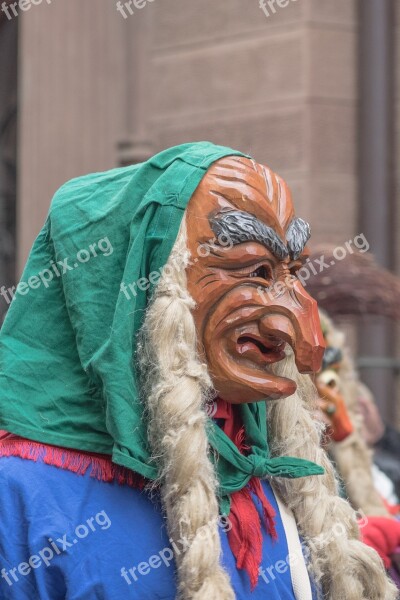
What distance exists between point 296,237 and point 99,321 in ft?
1.32

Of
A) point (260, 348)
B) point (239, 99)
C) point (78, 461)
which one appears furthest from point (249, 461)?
point (239, 99)

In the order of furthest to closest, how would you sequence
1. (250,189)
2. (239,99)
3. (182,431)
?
(239,99), (250,189), (182,431)

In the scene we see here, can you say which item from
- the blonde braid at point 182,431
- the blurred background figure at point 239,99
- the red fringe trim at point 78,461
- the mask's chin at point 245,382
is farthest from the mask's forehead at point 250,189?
the blurred background figure at point 239,99

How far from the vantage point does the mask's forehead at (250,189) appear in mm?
2170

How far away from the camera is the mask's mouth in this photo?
2.16 meters

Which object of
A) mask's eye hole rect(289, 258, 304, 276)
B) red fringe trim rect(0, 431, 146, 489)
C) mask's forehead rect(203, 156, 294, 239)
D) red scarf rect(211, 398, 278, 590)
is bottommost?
red scarf rect(211, 398, 278, 590)

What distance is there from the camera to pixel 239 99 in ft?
20.4

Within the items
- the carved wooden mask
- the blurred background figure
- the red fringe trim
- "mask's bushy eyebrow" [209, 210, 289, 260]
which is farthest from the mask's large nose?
the blurred background figure

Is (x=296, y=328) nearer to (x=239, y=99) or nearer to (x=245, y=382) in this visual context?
(x=245, y=382)

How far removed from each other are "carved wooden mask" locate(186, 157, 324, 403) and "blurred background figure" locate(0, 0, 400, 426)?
3.37 m

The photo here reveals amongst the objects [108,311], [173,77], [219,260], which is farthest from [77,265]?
[173,77]

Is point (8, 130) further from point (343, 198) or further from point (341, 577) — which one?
point (341, 577)

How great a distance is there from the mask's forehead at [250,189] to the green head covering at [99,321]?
0.09ft

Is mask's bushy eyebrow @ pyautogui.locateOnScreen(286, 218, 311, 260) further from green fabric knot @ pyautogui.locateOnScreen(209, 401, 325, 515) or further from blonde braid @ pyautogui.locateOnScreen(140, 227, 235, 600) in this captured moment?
green fabric knot @ pyautogui.locateOnScreen(209, 401, 325, 515)
